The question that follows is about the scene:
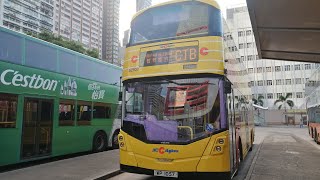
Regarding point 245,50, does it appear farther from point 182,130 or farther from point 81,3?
point 182,130

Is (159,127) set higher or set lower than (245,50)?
lower

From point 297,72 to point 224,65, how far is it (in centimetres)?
7074

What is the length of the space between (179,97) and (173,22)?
181 centimetres

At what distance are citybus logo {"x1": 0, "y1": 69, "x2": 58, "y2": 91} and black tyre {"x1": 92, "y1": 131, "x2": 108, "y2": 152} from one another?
321 cm

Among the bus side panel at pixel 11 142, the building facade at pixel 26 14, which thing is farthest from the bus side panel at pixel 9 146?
the building facade at pixel 26 14

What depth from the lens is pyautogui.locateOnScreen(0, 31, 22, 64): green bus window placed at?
8180 millimetres

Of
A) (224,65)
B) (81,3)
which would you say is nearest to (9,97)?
(224,65)

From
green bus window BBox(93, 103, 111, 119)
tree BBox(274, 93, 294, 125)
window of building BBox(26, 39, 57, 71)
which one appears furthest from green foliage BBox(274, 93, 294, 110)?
window of building BBox(26, 39, 57, 71)

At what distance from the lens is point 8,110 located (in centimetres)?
825

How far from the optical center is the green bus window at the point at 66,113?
10.3 metres

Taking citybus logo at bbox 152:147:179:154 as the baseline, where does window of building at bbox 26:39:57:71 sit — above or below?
above

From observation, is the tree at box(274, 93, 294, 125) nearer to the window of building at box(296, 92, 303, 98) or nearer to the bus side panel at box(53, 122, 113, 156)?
the window of building at box(296, 92, 303, 98)

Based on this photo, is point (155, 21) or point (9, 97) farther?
point (9, 97)

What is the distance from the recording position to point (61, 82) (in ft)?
33.7
